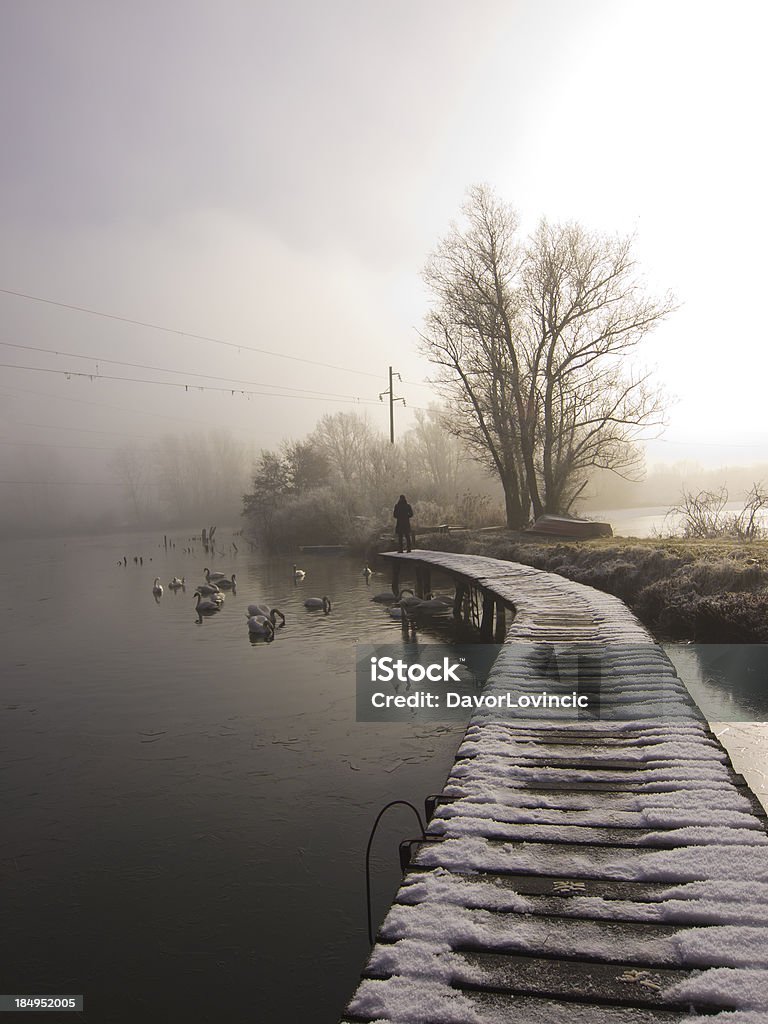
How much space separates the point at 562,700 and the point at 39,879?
16.6 feet

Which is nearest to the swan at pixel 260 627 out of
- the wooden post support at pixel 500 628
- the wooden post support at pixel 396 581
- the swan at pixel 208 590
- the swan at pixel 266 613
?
the swan at pixel 266 613

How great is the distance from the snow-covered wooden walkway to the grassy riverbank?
744 cm

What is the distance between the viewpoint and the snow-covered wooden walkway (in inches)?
108

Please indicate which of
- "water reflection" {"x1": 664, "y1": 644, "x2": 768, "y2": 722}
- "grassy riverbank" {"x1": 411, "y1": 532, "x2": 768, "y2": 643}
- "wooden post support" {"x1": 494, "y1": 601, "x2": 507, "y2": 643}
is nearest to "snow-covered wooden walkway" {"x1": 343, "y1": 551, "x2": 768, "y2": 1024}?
"water reflection" {"x1": 664, "y1": 644, "x2": 768, "y2": 722}

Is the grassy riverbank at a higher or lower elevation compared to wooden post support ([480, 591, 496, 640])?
higher

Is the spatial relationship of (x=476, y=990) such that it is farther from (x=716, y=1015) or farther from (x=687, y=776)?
(x=687, y=776)

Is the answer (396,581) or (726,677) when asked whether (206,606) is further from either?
(726,677)

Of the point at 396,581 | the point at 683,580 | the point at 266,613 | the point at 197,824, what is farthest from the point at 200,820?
the point at 396,581

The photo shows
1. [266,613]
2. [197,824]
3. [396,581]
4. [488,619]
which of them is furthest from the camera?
[396,581]

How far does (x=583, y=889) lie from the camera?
351cm

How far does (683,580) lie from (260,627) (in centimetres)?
937

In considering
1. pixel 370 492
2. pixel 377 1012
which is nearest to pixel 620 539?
pixel 377 1012

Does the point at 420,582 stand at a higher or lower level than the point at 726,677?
higher

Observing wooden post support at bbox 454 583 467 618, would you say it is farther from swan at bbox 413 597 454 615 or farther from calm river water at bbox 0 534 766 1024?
calm river water at bbox 0 534 766 1024
